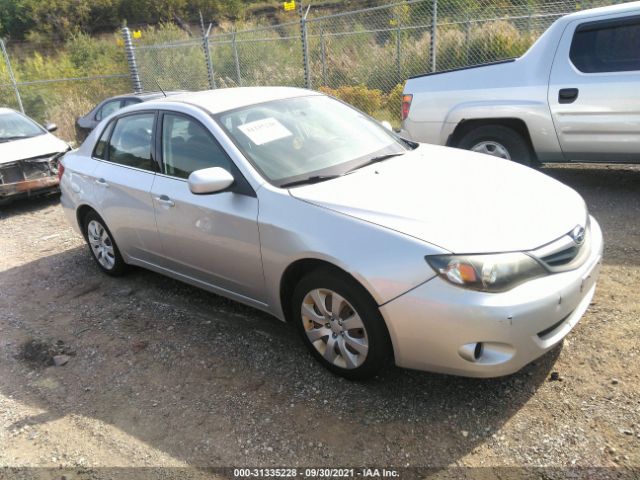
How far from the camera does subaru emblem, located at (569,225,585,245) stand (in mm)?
2850

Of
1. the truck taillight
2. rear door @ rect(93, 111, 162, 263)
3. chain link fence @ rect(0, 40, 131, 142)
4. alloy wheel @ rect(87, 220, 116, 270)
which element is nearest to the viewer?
rear door @ rect(93, 111, 162, 263)

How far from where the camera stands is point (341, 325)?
117 inches

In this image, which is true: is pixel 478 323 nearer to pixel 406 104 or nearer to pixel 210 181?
pixel 210 181

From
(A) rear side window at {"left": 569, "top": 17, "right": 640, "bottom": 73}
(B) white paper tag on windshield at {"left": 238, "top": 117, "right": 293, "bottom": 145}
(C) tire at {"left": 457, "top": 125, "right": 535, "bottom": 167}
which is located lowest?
(C) tire at {"left": 457, "top": 125, "right": 535, "bottom": 167}

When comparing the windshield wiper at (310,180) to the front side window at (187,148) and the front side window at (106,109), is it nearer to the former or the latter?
the front side window at (187,148)

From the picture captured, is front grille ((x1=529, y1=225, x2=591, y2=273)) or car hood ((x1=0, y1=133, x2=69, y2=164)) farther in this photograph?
car hood ((x1=0, y1=133, x2=69, y2=164))

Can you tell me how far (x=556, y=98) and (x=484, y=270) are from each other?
→ 374 centimetres

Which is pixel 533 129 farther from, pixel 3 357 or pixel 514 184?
pixel 3 357

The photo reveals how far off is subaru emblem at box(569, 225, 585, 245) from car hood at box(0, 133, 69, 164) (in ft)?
24.7

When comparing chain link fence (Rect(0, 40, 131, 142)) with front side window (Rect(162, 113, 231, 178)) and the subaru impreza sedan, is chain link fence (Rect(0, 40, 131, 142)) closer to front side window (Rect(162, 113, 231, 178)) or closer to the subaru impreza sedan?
front side window (Rect(162, 113, 231, 178))

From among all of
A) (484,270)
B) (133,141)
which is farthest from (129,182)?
(484,270)

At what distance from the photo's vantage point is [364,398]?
117 inches

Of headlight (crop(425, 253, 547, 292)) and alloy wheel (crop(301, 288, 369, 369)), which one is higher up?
headlight (crop(425, 253, 547, 292))

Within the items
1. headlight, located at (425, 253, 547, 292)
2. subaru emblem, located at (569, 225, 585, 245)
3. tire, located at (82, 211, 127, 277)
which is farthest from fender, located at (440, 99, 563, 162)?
tire, located at (82, 211, 127, 277)
